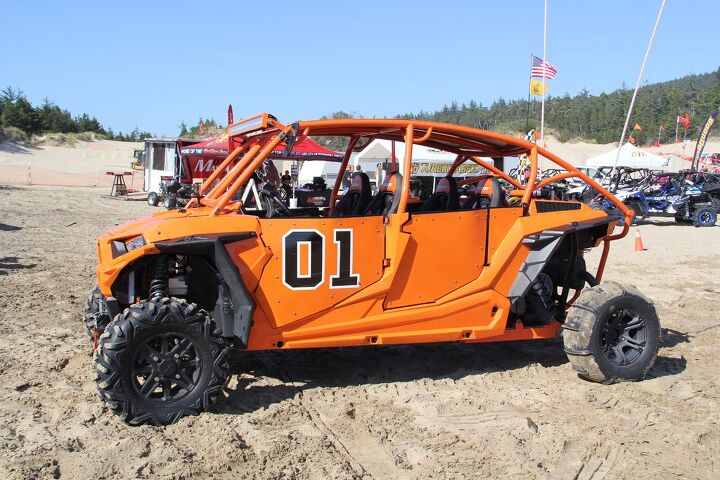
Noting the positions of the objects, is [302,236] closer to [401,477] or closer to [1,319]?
[401,477]

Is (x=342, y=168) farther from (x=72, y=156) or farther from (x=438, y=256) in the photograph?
(x=72, y=156)

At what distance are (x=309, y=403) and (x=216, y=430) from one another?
2.64 feet

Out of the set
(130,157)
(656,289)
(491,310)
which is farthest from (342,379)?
(130,157)

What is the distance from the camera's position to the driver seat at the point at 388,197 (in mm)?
5066

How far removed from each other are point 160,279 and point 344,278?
1.31 meters

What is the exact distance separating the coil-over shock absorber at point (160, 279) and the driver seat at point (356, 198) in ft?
5.89

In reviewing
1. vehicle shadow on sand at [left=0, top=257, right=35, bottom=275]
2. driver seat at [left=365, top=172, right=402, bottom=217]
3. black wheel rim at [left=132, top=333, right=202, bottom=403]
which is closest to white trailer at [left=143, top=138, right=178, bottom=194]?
vehicle shadow on sand at [left=0, top=257, right=35, bottom=275]

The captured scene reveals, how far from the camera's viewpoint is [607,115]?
3120 inches

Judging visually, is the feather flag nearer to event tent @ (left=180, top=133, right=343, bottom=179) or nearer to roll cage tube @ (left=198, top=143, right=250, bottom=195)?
event tent @ (left=180, top=133, right=343, bottom=179)

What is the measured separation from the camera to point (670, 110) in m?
76.9

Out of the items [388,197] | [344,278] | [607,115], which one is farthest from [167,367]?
[607,115]

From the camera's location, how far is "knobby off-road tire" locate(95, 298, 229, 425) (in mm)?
4121

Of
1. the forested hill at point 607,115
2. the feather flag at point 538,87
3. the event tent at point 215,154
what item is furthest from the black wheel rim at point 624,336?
the forested hill at point 607,115

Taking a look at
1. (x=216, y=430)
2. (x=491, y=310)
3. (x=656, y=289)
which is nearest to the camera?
(x=216, y=430)
